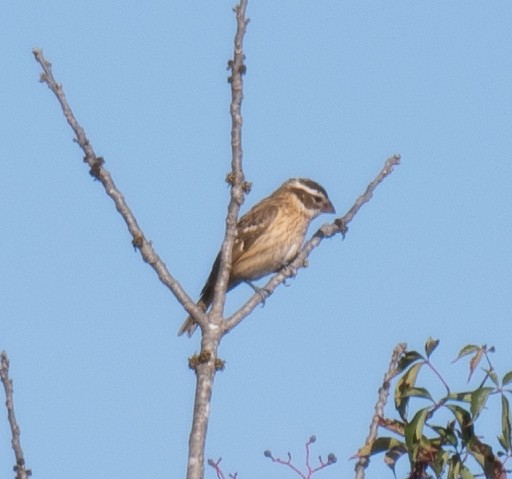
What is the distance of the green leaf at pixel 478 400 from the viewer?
4770 millimetres

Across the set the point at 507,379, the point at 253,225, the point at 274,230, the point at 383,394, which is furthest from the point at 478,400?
the point at 253,225

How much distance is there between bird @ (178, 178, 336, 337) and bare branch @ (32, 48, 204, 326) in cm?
588

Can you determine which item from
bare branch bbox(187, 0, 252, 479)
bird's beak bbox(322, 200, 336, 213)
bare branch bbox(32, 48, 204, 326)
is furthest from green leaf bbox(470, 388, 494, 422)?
bird's beak bbox(322, 200, 336, 213)

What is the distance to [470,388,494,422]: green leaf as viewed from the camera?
4.77 meters

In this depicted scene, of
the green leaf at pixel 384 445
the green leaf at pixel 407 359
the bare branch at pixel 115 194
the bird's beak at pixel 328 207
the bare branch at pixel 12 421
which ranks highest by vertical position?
the bird's beak at pixel 328 207

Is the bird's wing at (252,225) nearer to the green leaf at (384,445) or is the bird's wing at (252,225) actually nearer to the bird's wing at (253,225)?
the bird's wing at (253,225)

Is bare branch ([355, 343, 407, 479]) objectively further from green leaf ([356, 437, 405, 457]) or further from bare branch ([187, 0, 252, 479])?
bare branch ([187, 0, 252, 479])

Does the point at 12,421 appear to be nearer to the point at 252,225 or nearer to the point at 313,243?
the point at 313,243

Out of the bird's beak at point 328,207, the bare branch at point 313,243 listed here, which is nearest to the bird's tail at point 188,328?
the bird's beak at point 328,207

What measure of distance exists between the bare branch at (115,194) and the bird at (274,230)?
19.3 feet

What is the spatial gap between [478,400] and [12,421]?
66.2 inches

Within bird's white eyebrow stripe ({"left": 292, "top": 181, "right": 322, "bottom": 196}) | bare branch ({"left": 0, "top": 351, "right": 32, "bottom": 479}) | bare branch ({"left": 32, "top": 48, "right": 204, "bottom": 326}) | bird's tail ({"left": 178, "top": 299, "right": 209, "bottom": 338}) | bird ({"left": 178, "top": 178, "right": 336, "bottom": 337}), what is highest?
bird's white eyebrow stripe ({"left": 292, "top": 181, "right": 322, "bottom": 196})

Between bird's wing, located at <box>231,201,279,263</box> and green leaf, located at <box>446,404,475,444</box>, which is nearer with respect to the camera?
green leaf, located at <box>446,404,475,444</box>

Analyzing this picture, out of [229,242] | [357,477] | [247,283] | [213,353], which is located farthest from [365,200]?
[247,283]
